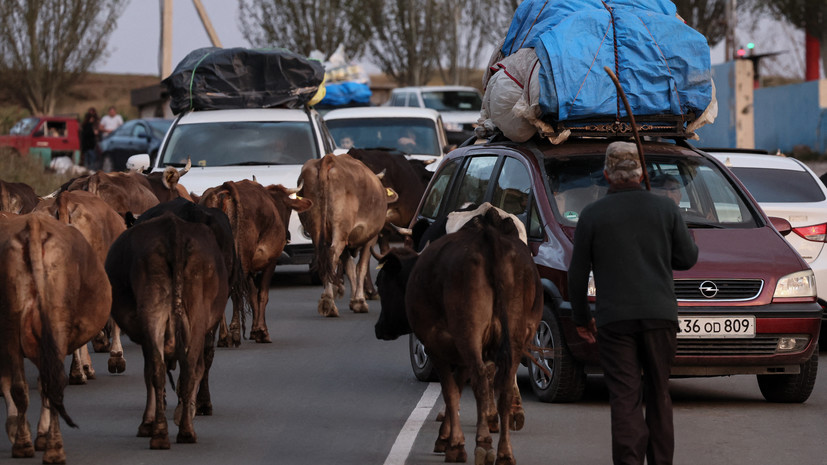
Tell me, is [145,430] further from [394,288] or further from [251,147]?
[251,147]

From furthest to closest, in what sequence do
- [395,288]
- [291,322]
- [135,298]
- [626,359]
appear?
1. [291,322]
2. [395,288]
3. [135,298]
4. [626,359]

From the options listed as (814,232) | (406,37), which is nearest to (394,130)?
(814,232)

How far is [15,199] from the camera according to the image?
12438mm

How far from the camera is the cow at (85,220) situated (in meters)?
11.2

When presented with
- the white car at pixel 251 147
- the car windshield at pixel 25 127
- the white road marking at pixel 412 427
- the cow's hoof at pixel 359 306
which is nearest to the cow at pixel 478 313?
the white road marking at pixel 412 427

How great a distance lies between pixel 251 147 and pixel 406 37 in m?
44.8

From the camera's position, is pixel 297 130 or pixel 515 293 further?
pixel 297 130

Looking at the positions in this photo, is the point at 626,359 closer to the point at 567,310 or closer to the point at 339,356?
the point at 567,310

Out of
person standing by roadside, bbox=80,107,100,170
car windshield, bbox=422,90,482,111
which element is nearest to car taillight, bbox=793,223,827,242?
car windshield, bbox=422,90,482,111

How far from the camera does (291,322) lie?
15688 mm

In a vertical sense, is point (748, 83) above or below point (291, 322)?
above

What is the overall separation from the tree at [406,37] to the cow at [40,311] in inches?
2131

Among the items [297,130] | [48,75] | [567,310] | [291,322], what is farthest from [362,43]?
[567,310]

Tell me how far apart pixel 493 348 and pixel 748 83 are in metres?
29.0
